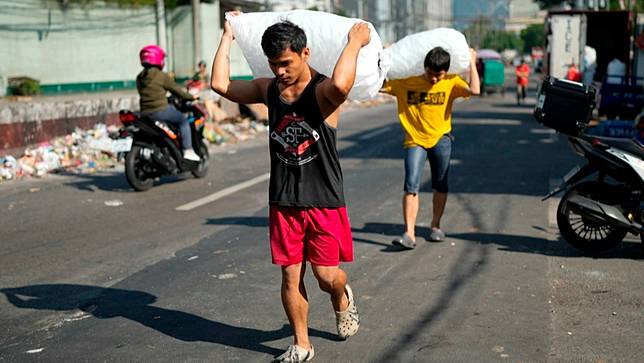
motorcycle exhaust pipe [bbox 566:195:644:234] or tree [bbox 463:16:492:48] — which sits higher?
tree [bbox 463:16:492:48]

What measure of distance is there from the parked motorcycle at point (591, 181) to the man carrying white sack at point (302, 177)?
3.32m

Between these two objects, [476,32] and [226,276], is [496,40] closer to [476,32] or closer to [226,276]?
[476,32]

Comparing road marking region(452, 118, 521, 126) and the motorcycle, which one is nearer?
the motorcycle

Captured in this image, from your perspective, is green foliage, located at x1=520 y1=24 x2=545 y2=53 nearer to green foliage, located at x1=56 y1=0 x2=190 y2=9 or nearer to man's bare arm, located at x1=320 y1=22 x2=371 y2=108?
green foliage, located at x1=56 y1=0 x2=190 y2=9

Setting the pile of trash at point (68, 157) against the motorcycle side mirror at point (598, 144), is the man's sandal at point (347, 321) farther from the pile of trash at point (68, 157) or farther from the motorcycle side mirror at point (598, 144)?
the pile of trash at point (68, 157)

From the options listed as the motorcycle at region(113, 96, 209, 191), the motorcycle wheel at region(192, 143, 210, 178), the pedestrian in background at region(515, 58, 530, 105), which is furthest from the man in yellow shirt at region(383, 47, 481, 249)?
the pedestrian in background at region(515, 58, 530, 105)

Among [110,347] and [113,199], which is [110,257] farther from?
[113,199]

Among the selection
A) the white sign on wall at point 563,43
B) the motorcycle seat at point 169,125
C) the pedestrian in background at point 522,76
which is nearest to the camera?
the motorcycle seat at point 169,125

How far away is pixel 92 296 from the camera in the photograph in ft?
21.6

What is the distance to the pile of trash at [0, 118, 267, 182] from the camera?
45.0 feet

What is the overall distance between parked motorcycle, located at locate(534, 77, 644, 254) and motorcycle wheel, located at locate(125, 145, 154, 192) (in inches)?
220

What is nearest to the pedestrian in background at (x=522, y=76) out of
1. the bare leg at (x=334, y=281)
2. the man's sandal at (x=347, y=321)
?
the man's sandal at (x=347, y=321)

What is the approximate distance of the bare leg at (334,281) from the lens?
5016 millimetres

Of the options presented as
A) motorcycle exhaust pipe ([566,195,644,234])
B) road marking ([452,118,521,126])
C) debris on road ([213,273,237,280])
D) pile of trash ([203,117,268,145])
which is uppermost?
motorcycle exhaust pipe ([566,195,644,234])
